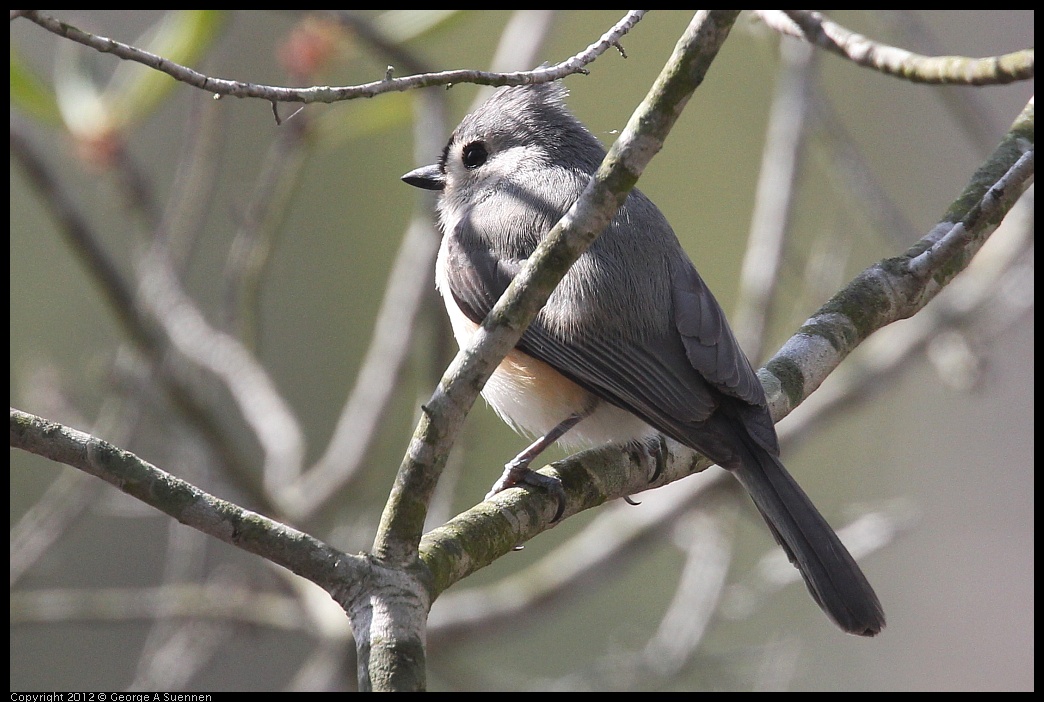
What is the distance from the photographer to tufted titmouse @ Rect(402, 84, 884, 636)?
8.32 feet

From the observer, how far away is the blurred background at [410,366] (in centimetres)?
392

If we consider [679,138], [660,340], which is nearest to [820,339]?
[660,340]

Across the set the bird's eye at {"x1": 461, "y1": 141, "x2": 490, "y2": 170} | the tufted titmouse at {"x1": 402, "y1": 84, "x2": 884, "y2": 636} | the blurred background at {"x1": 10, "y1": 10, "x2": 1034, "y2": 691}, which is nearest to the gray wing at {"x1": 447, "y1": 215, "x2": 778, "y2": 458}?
the tufted titmouse at {"x1": 402, "y1": 84, "x2": 884, "y2": 636}

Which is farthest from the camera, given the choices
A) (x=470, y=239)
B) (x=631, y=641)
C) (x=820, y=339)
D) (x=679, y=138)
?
(x=679, y=138)

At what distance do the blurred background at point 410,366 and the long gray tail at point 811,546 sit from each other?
129 cm

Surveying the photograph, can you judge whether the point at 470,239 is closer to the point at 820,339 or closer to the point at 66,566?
the point at 820,339

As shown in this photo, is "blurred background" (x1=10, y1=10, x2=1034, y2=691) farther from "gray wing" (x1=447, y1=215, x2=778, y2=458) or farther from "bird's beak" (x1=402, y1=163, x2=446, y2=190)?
"gray wing" (x1=447, y1=215, x2=778, y2=458)

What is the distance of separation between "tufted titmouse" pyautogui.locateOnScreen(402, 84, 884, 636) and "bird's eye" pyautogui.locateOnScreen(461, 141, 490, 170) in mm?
116

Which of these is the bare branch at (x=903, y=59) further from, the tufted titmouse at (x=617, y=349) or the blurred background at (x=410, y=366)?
the blurred background at (x=410, y=366)

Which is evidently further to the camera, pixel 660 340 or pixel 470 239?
pixel 470 239

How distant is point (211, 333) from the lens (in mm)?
4102

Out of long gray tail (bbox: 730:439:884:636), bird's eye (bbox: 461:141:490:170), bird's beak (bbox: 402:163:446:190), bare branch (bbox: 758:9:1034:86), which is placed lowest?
long gray tail (bbox: 730:439:884:636)

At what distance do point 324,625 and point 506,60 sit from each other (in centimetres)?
237

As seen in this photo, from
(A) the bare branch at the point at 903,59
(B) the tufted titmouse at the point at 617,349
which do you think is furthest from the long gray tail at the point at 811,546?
(A) the bare branch at the point at 903,59
